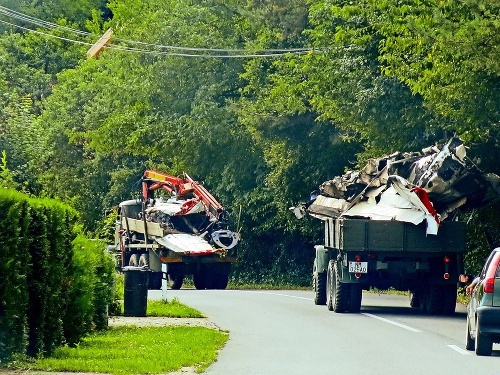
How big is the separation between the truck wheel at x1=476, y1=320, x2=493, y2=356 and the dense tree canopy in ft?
23.4

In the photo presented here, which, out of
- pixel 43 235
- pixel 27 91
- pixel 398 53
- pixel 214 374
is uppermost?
pixel 27 91

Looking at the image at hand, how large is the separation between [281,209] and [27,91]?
28534mm

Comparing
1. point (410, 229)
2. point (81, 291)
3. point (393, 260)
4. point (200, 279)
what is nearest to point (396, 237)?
point (410, 229)

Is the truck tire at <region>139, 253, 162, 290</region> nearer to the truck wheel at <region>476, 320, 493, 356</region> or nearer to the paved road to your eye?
the paved road

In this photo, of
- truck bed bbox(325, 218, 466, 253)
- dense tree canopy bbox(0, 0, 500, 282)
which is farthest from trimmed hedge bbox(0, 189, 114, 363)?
dense tree canopy bbox(0, 0, 500, 282)

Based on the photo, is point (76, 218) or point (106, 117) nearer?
point (76, 218)

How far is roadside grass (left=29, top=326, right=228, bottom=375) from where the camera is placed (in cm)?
1348

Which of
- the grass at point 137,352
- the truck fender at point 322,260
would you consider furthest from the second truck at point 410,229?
the grass at point 137,352

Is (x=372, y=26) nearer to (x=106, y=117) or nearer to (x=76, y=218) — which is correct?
(x=76, y=218)

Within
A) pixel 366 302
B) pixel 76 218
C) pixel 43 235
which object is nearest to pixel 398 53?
pixel 366 302

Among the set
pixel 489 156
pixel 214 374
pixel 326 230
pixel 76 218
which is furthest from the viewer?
pixel 489 156

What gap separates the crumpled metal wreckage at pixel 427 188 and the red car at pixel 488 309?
→ 666 centimetres

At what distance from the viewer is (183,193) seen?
123 feet

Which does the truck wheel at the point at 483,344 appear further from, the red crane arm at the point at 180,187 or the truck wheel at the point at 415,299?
the red crane arm at the point at 180,187
